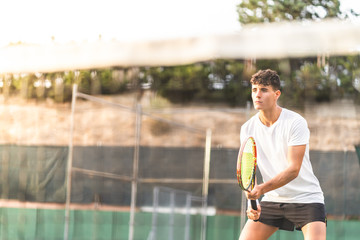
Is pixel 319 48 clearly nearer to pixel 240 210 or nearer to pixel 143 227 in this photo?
pixel 240 210

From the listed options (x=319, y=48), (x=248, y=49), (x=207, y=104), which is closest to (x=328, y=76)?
(x=319, y=48)

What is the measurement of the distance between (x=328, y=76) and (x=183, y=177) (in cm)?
177

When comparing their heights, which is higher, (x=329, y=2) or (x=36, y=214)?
(x=329, y=2)

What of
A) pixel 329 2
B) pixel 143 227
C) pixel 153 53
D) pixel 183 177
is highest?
pixel 329 2

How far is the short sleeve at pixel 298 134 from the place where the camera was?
3031 millimetres

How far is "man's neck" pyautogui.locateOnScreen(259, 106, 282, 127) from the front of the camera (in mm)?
3112

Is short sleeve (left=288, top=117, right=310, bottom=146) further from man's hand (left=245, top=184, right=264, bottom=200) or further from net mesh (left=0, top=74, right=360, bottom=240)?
net mesh (left=0, top=74, right=360, bottom=240)

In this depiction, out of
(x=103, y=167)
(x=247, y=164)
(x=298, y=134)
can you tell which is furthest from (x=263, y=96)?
(x=103, y=167)

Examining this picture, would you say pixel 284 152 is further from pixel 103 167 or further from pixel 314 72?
pixel 103 167

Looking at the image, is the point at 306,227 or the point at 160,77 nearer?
the point at 306,227

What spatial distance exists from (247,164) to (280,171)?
0.15 meters

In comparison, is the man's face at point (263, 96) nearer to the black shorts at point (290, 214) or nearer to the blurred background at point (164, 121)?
the black shorts at point (290, 214)

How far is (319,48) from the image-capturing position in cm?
617

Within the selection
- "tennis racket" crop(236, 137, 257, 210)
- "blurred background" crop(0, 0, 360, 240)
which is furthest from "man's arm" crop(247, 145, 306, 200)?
"blurred background" crop(0, 0, 360, 240)
